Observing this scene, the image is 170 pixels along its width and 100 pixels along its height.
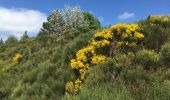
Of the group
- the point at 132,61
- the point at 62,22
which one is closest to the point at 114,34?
the point at 132,61

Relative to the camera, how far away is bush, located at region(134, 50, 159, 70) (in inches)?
572

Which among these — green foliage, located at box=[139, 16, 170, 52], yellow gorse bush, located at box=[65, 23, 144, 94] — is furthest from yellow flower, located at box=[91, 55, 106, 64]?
green foliage, located at box=[139, 16, 170, 52]

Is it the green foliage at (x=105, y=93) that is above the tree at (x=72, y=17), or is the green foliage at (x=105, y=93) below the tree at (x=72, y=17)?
below

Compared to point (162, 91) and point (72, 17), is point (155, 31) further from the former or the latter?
point (72, 17)

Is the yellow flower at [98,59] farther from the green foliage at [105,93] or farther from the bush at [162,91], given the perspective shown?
the bush at [162,91]

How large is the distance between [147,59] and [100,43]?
108 inches

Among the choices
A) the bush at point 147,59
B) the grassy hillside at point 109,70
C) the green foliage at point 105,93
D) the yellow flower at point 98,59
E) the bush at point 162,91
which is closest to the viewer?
the bush at point 162,91

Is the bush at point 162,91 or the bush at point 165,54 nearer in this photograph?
the bush at point 162,91

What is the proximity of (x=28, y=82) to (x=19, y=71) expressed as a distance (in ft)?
13.1

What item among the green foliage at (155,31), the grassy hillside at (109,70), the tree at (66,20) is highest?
the tree at (66,20)

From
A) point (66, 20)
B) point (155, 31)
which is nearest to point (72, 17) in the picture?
point (66, 20)

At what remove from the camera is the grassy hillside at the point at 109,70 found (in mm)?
12875

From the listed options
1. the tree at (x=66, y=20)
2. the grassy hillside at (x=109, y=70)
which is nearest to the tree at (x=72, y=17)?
the tree at (x=66, y=20)

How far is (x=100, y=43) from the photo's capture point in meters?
17.0
